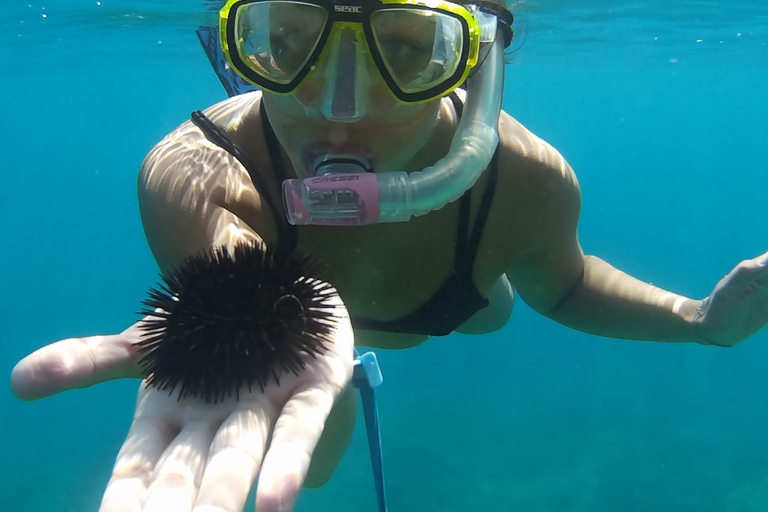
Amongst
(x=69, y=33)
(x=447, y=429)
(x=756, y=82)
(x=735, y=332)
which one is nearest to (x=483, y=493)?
(x=447, y=429)

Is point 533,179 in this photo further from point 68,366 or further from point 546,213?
point 68,366

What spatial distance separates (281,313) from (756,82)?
34527 millimetres

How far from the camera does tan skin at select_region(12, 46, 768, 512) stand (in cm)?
129

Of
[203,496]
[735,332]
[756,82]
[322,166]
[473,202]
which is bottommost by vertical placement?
[756,82]

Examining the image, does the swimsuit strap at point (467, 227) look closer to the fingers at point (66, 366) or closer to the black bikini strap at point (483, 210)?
the black bikini strap at point (483, 210)

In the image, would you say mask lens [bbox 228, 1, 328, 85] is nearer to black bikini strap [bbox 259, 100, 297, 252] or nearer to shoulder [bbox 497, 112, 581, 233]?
black bikini strap [bbox 259, 100, 297, 252]

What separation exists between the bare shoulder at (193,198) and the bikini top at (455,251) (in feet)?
0.19

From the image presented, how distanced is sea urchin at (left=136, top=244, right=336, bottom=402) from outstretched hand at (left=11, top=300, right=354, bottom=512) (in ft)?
0.15

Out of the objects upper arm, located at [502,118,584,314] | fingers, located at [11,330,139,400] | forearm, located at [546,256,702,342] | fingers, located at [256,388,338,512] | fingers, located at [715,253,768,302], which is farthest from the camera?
forearm, located at [546,256,702,342]

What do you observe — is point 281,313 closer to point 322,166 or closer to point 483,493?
point 322,166

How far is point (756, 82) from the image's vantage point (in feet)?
95.0

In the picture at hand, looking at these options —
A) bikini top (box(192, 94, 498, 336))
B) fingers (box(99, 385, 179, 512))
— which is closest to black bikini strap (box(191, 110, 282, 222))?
bikini top (box(192, 94, 498, 336))

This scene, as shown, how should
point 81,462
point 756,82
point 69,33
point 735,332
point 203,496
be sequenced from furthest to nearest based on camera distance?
point 756,82 → point 69,33 → point 81,462 → point 735,332 → point 203,496

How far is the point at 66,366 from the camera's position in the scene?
5.28ft
